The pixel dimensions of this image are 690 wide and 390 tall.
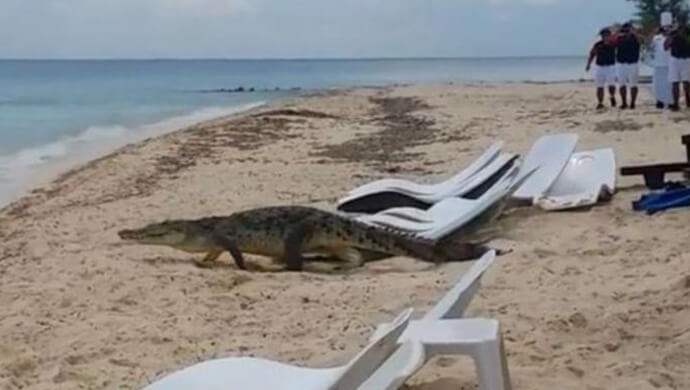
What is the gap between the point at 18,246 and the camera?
8.91 m

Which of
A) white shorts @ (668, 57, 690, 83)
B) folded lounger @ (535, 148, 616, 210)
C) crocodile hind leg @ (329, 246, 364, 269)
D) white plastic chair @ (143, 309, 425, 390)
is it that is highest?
white plastic chair @ (143, 309, 425, 390)

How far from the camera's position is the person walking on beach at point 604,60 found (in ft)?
63.4

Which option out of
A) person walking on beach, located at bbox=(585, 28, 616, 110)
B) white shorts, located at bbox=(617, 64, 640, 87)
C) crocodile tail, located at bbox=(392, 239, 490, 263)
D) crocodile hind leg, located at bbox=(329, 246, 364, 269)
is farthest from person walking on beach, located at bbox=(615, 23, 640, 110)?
crocodile hind leg, located at bbox=(329, 246, 364, 269)

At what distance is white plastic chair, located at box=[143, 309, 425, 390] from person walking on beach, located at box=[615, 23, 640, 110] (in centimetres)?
1585

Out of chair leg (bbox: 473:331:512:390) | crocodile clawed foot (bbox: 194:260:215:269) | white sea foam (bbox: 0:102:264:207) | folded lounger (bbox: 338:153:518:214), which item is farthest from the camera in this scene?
white sea foam (bbox: 0:102:264:207)

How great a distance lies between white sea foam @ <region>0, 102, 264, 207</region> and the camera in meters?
16.4

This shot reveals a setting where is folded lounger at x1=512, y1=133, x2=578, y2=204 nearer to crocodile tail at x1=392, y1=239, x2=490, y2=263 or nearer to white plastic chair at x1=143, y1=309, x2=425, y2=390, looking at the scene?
crocodile tail at x1=392, y1=239, x2=490, y2=263

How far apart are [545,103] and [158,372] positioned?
22.7m

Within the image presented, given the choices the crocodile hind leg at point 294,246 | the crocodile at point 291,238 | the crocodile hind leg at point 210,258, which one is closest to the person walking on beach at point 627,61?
the crocodile at point 291,238

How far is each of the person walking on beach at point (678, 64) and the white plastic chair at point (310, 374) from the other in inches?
583

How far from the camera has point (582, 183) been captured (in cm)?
934

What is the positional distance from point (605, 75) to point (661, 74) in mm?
1066

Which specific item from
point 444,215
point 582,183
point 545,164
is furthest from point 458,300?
point 545,164

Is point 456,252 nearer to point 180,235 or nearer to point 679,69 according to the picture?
point 180,235
